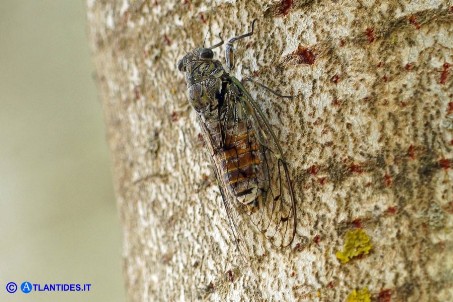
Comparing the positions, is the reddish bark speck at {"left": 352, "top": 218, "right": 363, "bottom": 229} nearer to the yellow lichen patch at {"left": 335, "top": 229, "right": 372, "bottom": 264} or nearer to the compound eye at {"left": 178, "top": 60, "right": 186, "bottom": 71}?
the yellow lichen patch at {"left": 335, "top": 229, "right": 372, "bottom": 264}

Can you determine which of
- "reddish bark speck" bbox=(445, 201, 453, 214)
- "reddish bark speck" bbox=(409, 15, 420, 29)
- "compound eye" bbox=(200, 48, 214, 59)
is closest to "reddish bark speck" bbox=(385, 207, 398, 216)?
"reddish bark speck" bbox=(445, 201, 453, 214)

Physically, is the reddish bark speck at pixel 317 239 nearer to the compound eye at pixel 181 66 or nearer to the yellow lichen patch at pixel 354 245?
the yellow lichen patch at pixel 354 245

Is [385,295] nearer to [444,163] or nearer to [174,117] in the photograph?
[444,163]

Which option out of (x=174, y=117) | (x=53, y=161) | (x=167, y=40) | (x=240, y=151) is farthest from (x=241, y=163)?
(x=53, y=161)

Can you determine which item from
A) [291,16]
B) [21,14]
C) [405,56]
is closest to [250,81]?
[291,16]

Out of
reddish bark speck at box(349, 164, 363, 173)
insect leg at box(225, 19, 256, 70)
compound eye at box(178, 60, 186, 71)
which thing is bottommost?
reddish bark speck at box(349, 164, 363, 173)

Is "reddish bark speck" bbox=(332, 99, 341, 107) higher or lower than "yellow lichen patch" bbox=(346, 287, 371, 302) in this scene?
higher

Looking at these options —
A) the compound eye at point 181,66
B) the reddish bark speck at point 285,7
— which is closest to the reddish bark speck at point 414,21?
the reddish bark speck at point 285,7
